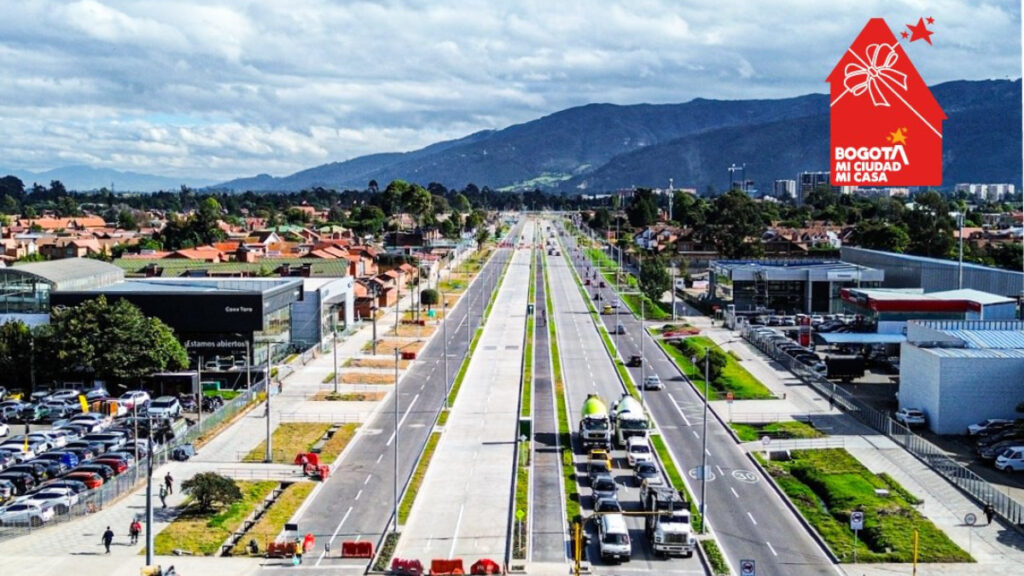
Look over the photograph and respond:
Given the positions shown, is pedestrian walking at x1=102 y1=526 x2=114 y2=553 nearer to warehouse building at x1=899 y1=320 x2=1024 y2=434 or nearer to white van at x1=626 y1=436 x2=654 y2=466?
white van at x1=626 y1=436 x2=654 y2=466

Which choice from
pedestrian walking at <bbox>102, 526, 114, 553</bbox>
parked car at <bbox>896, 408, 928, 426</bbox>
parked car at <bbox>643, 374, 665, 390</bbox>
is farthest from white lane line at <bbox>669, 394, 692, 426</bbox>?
pedestrian walking at <bbox>102, 526, 114, 553</bbox>

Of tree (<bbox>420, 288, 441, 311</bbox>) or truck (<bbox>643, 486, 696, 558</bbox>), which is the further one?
tree (<bbox>420, 288, 441, 311</bbox>)

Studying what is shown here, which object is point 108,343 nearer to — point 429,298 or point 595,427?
point 595,427

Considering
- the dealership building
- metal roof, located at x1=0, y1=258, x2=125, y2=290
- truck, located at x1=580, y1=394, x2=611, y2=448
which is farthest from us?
metal roof, located at x1=0, y1=258, x2=125, y2=290

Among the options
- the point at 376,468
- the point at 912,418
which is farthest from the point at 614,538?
the point at 912,418

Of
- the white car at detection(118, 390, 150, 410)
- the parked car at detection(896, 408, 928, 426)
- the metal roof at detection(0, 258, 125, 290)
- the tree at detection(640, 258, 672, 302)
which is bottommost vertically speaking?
the white car at detection(118, 390, 150, 410)

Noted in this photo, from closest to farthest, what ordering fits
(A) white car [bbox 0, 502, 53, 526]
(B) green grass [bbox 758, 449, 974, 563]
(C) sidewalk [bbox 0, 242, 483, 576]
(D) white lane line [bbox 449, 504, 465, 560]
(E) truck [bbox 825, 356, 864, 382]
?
(C) sidewalk [bbox 0, 242, 483, 576] < (B) green grass [bbox 758, 449, 974, 563] < (D) white lane line [bbox 449, 504, 465, 560] < (A) white car [bbox 0, 502, 53, 526] < (E) truck [bbox 825, 356, 864, 382]
